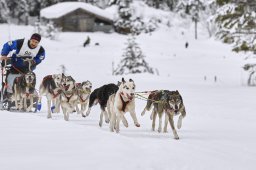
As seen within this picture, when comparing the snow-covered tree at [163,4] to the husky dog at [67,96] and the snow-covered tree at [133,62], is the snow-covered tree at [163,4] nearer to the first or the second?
the snow-covered tree at [133,62]

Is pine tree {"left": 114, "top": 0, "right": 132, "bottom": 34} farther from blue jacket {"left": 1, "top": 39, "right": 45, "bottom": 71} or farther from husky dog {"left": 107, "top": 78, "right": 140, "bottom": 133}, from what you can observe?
husky dog {"left": 107, "top": 78, "right": 140, "bottom": 133}

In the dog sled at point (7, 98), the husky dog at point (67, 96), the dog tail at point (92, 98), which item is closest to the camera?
the husky dog at point (67, 96)

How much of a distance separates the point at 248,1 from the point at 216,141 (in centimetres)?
1647

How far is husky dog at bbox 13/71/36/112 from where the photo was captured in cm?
1163

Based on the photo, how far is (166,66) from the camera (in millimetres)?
38844

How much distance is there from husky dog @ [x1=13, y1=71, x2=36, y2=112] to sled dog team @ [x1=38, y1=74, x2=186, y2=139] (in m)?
0.29

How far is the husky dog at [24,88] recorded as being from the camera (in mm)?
11633

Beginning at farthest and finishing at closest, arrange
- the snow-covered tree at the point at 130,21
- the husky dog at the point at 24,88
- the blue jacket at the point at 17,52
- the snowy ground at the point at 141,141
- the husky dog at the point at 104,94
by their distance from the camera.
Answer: the snow-covered tree at the point at 130,21, the blue jacket at the point at 17,52, the husky dog at the point at 24,88, the husky dog at the point at 104,94, the snowy ground at the point at 141,141

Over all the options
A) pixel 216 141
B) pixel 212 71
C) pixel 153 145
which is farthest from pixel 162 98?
pixel 212 71

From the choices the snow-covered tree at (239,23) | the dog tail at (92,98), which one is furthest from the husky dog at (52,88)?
the snow-covered tree at (239,23)

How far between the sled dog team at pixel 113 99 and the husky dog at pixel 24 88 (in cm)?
29

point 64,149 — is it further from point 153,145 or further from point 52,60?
point 52,60

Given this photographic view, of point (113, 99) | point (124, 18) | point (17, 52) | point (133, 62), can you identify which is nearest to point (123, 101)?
point (113, 99)

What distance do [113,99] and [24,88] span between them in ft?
10.5
